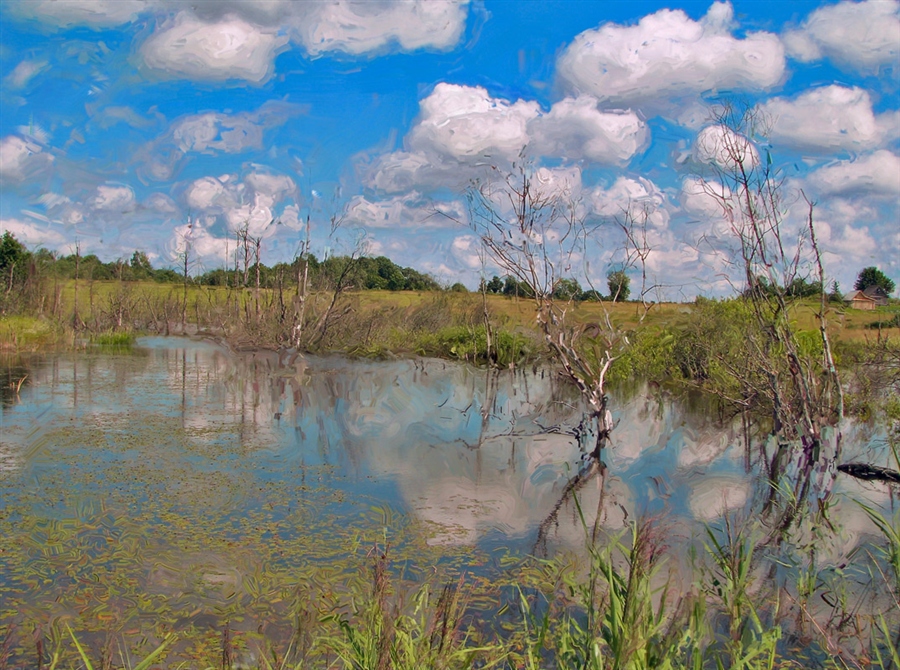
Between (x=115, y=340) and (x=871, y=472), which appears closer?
(x=871, y=472)

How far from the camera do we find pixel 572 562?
224 inches

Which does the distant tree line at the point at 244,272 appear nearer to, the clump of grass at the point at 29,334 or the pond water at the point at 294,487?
the clump of grass at the point at 29,334

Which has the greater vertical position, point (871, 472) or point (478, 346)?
point (478, 346)

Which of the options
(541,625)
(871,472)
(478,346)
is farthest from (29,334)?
(541,625)

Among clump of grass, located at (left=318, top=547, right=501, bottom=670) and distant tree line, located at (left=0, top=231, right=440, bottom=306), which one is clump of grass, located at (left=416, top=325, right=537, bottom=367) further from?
clump of grass, located at (left=318, top=547, right=501, bottom=670)

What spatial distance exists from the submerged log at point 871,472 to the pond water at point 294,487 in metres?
0.43

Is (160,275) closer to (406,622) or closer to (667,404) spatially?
(667,404)

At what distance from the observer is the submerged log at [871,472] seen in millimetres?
8719

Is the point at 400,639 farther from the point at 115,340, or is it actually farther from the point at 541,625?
the point at 115,340

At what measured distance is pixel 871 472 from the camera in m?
8.87

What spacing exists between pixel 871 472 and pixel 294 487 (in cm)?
661

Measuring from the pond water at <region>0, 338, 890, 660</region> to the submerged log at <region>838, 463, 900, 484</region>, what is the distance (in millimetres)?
427

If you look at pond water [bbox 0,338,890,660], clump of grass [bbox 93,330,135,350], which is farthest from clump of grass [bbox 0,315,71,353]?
pond water [bbox 0,338,890,660]

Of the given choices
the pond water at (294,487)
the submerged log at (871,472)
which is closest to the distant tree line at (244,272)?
the pond water at (294,487)
